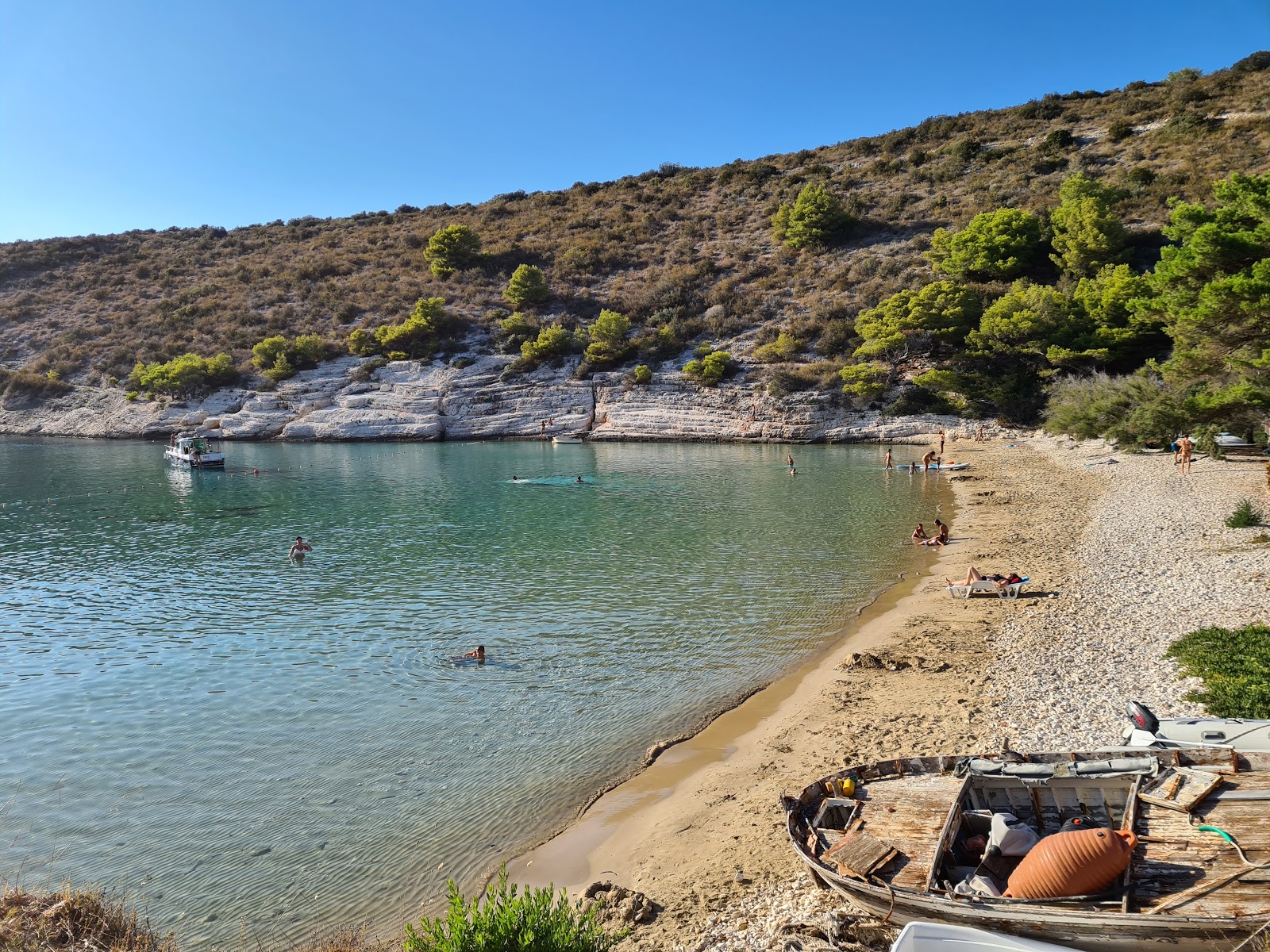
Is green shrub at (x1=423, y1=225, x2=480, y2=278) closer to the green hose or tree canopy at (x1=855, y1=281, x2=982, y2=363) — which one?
tree canopy at (x1=855, y1=281, x2=982, y2=363)

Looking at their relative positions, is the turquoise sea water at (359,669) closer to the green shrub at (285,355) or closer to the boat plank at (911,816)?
the boat plank at (911,816)

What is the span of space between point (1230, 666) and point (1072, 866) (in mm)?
7888

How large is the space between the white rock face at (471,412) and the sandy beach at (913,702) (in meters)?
37.4

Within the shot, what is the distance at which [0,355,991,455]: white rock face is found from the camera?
61250 millimetres

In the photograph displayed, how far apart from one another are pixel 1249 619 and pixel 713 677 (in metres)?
10.1

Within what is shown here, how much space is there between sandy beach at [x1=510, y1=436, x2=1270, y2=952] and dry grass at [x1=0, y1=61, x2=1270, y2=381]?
4821cm

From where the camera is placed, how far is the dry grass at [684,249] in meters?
72.6

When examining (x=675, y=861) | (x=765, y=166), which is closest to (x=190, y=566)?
(x=675, y=861)

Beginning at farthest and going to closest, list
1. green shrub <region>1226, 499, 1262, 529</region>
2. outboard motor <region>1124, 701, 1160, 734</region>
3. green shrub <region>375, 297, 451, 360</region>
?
green shrub <region>375, 297, 451, 360</region> < green shrub <region>1226, 499, 1262, 529</region> < outboard motor <region>1124, 701, 1160, 734</region>

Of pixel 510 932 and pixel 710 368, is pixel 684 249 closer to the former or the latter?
pixel 710 368

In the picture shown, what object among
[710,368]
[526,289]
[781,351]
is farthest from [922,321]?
[526,289]

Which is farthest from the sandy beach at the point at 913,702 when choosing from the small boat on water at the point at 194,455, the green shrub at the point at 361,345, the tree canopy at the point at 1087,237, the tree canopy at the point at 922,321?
the green shrub at the point at 361,345

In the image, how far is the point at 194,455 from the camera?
1951 inches

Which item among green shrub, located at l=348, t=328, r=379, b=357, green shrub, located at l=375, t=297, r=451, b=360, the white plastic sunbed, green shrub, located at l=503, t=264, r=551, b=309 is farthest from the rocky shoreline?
the white plastic sunbed
